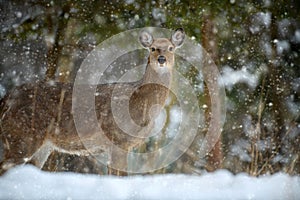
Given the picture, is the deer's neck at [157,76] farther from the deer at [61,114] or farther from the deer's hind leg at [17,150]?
the deer's hind leg at [17,150]

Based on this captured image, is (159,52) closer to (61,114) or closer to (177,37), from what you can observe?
(177,37)

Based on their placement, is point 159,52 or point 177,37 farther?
point 177,37

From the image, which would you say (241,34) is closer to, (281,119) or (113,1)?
(281,119)

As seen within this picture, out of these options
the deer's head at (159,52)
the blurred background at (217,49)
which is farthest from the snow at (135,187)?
the deer's head at (159,52)

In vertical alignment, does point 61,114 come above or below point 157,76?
below

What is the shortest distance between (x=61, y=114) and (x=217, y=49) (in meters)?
3.18

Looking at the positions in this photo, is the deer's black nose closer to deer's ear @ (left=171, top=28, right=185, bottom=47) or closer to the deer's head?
the deer's head

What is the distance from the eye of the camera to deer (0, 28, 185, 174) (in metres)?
5.49

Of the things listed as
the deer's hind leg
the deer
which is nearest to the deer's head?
the deer

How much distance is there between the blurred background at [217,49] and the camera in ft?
24.3

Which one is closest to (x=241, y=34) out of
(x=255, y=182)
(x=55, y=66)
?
(x=255, y=182)

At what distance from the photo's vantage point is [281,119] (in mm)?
7602

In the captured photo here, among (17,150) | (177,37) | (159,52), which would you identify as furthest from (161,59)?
(17,150)

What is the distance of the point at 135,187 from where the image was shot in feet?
18.7
